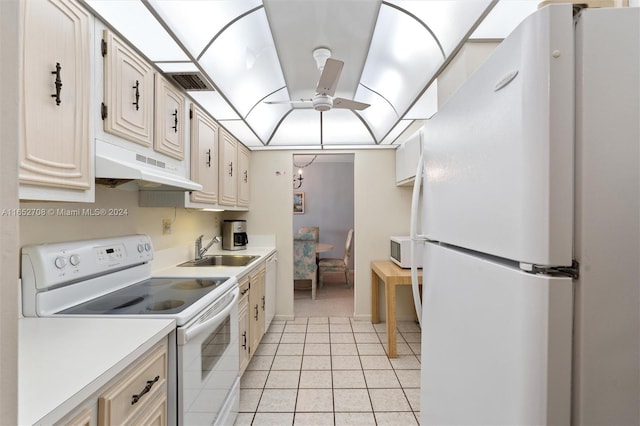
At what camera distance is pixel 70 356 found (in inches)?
34.9

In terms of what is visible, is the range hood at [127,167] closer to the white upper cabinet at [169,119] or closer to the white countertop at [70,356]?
the white upper cabinet at [169,119]

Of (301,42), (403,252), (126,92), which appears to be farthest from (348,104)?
(403,252)

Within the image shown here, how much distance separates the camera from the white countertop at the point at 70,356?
0.68 metres

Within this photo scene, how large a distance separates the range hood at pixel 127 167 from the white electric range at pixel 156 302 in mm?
381

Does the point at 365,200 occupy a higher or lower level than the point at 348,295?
higher

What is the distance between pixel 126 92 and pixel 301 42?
3.81ft

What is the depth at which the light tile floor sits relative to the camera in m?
2.01

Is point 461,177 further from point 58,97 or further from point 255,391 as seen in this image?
point 255,391

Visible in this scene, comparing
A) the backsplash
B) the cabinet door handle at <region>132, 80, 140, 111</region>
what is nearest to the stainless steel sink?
the backsplash

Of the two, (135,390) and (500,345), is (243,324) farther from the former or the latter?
(500,345)

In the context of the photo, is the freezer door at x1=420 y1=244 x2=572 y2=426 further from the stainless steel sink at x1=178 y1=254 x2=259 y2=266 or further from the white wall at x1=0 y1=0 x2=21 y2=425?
the stainless steel sink at x1=178 y1=254 x2=259 y2=266

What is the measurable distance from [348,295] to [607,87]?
188 inches

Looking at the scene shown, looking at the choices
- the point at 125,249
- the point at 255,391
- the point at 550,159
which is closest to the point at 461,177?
the point at 550,159

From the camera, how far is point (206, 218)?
3.21m
